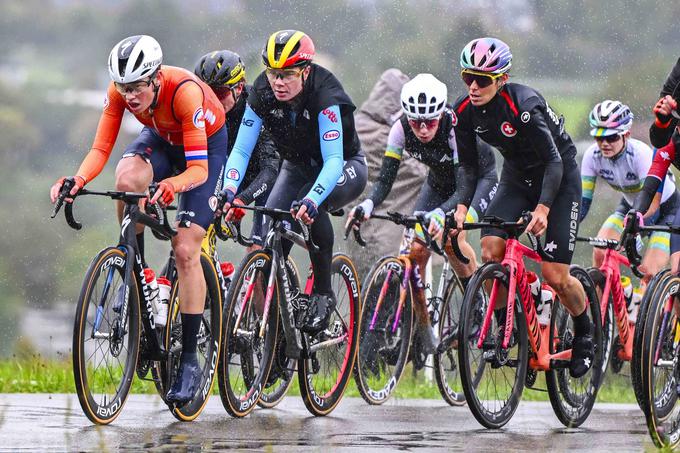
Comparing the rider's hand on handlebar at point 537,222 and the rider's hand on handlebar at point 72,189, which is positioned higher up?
the rider's hand on handlebar at point 72,189

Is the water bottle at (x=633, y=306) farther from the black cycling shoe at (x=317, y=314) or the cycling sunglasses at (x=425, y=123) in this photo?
the black cycling shoe at (x=317, y=314)

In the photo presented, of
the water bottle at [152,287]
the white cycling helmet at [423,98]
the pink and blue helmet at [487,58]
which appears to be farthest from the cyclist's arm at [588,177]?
the water bottle at [152,287]

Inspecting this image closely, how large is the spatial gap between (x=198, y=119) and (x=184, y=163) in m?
0.62

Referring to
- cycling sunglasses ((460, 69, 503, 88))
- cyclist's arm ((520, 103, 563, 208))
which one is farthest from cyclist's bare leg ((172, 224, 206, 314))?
cyclist's arm ((520, 103, 563, 208))

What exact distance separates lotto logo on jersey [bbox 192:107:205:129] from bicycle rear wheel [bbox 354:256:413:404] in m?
2.34

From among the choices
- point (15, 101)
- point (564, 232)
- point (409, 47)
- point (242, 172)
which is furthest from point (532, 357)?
point (15, 101)

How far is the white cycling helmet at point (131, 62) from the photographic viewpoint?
7.13 metres

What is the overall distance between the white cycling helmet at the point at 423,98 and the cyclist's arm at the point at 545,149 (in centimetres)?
163

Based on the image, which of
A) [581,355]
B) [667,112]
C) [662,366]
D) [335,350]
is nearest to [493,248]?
[581,355]

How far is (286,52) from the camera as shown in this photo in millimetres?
7957

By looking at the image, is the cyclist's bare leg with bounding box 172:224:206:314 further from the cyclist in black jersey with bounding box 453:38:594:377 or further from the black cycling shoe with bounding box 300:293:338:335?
the cyclist in black jersey with bounding box 453:38:594:377

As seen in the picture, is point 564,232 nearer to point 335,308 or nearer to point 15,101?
point 335,308

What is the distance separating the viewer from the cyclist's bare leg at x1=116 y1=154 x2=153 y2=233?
7.68 m

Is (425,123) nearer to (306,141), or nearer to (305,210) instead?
(306,141)
